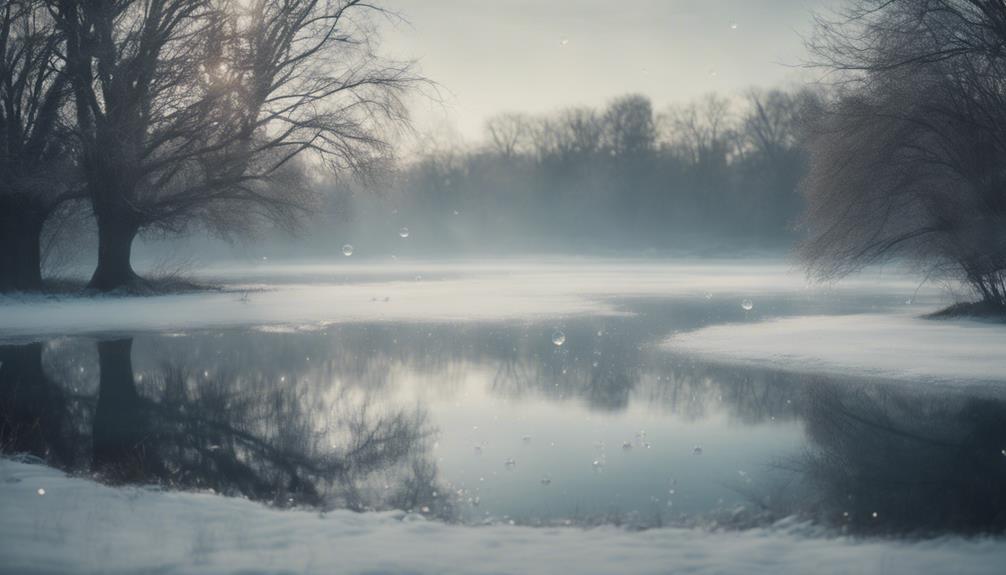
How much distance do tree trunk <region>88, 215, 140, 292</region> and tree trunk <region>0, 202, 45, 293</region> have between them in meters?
1.78

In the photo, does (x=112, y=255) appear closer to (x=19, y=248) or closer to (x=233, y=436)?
(x=19, y=248)

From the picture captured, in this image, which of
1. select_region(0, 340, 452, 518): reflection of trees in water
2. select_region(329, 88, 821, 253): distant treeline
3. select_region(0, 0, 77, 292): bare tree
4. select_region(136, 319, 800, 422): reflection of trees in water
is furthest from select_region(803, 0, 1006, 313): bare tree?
select_region(329, 88, 821, 253): distant treeline

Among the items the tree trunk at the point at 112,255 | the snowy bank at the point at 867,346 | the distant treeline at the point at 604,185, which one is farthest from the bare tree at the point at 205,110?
the distant treeline at the point at 604,185

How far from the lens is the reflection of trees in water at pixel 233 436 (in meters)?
7.84

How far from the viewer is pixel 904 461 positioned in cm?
855

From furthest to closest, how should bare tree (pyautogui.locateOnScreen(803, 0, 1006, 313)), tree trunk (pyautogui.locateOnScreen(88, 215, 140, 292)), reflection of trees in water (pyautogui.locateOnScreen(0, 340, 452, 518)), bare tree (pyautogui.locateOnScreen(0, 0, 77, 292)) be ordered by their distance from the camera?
tree trunk (pyautogui.locateOnScreen(88, 215, 140, 292)) < bare tree (pyautogui.locateOnScreen(0, 0, 77, 292)) < bare tree (pyautogui.locateOnScreen(803, 0, 1006, 313)) < reflection of trees in water (pyautogui.locateOnScreen(0, 340, 452, 518))

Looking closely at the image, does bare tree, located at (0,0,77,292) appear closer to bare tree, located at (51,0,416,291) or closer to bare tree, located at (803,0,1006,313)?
bare tree, located at (51,0,416,291)

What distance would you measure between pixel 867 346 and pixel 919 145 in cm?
639

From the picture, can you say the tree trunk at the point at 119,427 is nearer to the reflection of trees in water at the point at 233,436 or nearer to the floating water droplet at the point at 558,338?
the reflection of trees in water at the point at 233,436

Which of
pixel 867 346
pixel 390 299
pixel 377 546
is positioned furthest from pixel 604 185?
pixel 377 546

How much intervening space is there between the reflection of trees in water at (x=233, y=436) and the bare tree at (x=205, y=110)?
47.5 ft

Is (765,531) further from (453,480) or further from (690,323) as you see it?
(690,323)

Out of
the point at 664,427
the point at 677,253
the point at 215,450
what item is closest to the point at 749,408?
the point at 664,427

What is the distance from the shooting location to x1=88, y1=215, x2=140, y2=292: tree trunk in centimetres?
2848
